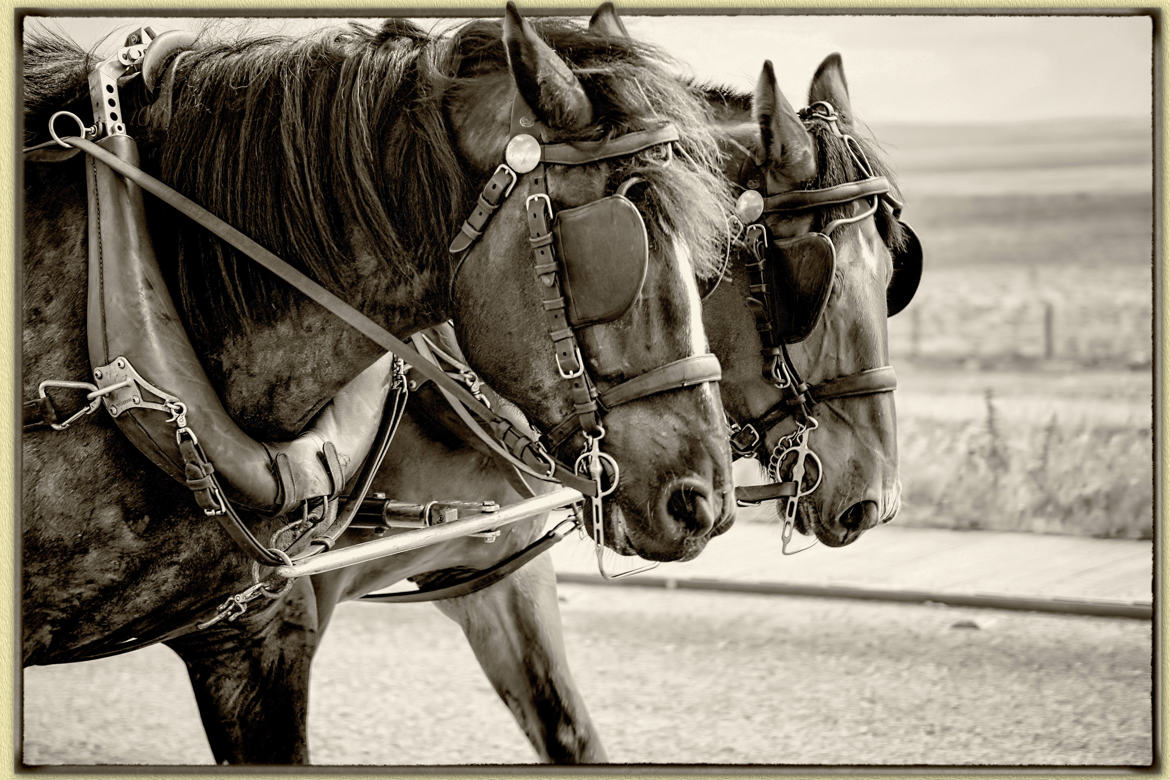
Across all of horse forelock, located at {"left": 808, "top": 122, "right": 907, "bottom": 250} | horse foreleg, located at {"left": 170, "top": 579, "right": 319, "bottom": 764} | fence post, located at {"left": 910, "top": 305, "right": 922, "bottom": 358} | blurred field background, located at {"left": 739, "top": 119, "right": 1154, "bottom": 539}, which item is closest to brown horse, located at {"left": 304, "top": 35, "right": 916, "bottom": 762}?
horse forelock, located at {"left": 808, "top": 122, "right": 907, "bottom": 250}

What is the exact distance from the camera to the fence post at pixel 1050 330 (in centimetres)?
296

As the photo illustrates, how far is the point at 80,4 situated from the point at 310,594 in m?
1.00

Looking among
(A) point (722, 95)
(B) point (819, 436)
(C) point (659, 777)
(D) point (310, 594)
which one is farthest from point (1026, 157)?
(D) point (310, 594)

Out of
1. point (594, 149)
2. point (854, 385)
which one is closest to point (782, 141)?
point (854, 385)

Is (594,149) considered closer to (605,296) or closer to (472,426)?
(605,296)

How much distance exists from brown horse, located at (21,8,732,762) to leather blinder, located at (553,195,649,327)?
0.03 m

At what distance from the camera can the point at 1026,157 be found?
107 inches

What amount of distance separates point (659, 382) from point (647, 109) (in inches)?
13.2

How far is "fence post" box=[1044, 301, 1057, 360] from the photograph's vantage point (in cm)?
296

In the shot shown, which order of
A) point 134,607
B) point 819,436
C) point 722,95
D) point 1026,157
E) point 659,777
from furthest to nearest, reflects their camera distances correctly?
1. point 1026,157
2. point 722,95
3. point 819,436
4. point 659,777
5. point 134,607

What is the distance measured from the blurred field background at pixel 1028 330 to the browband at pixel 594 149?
108 centimetres

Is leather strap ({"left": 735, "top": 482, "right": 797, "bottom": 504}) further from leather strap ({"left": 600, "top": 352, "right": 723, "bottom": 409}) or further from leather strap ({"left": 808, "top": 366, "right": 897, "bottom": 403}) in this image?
leather strap ({"left": 600, "top": 352, "right": 723, "bottom": 409})

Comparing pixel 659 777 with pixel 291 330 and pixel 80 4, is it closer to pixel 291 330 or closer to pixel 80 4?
pixel 291 330

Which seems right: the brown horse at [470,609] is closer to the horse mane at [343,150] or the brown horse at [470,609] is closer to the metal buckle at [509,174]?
the horse mane at [343,150]
